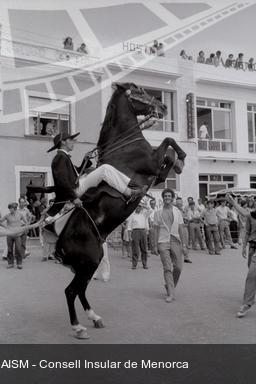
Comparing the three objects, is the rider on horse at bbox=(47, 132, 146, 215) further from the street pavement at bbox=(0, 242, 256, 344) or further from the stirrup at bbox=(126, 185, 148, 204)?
the street pavement at bbox=(0, 242, 256, 344)

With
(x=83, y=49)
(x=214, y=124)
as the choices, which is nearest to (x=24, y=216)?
(x=83, y=49)

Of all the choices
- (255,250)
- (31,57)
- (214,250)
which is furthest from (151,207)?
(255,250)

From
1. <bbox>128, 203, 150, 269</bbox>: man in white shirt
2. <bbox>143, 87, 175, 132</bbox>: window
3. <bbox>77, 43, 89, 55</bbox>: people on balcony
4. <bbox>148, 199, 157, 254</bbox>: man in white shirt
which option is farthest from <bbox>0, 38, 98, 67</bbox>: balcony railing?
<bbox>128, 203, 150, 269</bbox>: man in white shirt

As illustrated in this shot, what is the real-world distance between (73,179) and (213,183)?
50.3ft

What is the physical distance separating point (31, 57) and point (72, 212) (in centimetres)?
999

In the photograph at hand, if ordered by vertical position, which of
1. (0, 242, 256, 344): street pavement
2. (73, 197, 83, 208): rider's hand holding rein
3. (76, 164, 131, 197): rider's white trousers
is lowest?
(0, 242, 256, 344): street pavement

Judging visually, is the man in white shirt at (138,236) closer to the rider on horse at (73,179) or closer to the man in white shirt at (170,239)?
the man in white shirt at (170,239)

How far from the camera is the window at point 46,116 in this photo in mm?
15375

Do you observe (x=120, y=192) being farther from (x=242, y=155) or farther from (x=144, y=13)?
(x=242, y=155)

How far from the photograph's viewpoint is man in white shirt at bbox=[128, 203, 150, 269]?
1111cm

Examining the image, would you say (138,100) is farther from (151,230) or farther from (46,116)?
(46,116)

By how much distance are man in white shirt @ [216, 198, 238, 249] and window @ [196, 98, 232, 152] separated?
17.5 feet

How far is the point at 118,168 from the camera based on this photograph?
17.2 feet

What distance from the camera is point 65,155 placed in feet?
17.5
